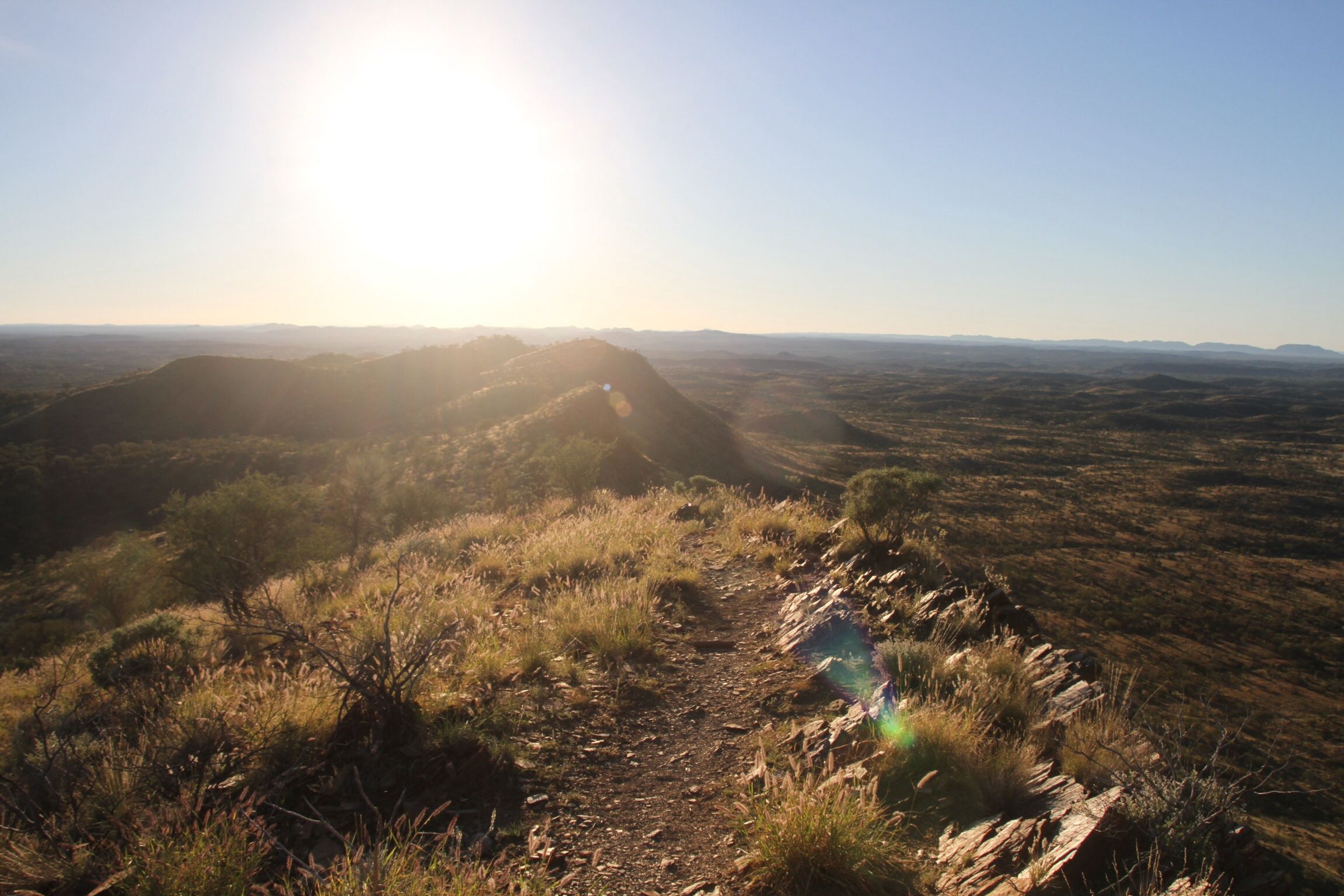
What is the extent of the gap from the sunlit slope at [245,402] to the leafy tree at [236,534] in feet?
104

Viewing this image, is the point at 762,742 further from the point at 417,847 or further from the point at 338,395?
the point at 338,395

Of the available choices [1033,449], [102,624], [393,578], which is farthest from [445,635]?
[1033,449]

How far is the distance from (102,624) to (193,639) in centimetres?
1280

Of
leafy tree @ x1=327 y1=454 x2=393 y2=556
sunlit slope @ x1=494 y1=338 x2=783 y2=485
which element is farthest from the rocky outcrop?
sunlit slope @ x1=494 y1=338 x2=783 y2=485

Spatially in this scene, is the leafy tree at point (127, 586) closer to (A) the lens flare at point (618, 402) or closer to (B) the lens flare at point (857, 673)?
(B) the lens flare at point (857, 673)

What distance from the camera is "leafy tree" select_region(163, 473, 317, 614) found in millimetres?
11328

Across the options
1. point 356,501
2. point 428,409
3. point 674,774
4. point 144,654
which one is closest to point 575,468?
point 356,501

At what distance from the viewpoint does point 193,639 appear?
671cm

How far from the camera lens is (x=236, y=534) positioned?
11711mm

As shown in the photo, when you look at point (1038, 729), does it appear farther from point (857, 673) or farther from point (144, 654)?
point (144, 654)

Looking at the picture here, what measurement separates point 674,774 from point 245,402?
5410 centimetres

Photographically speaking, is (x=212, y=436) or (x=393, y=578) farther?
(x=212, y=436)

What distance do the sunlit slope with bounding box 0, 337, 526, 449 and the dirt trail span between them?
137ft

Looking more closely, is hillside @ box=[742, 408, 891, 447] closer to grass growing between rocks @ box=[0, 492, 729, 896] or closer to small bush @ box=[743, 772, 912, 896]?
grass growing between rocks @ box=[0, 492, 729, 896]
